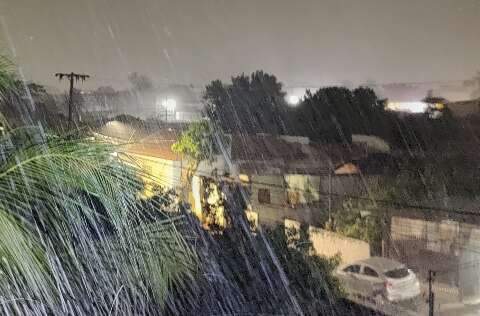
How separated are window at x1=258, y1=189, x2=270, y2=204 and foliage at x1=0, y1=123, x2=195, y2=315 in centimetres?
172

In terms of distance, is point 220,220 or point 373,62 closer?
point 220,220

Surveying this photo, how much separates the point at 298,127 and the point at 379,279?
0.98 meters

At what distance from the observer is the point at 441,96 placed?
118 inches

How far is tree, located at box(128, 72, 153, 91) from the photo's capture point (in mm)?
2482

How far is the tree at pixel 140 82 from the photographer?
2.48 metres

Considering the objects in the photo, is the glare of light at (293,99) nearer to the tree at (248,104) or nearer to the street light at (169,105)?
the tree at (248,104)

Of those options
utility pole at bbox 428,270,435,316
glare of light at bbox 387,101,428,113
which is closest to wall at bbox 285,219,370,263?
utility pole at bbox 428,270,435,316

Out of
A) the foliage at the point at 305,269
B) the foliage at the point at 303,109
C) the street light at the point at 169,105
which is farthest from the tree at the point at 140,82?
the foliage at the point at 305,269

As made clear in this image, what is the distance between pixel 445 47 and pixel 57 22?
6.18 ft

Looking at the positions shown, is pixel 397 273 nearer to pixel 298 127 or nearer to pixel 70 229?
pixel 298 127

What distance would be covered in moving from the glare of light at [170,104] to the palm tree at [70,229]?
133cm

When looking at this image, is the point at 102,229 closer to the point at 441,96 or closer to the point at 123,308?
the point at 123,308

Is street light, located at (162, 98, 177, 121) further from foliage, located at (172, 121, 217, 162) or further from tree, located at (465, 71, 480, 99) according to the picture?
tree, located at (465, 71, 480, 99)

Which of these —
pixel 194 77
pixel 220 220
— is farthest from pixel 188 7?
pixel 220 220
